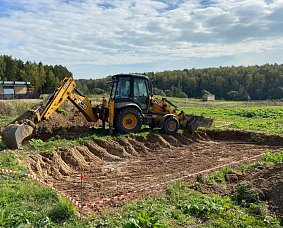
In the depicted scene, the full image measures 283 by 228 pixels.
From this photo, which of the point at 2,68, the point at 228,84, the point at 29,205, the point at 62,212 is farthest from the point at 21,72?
the point at 228,84

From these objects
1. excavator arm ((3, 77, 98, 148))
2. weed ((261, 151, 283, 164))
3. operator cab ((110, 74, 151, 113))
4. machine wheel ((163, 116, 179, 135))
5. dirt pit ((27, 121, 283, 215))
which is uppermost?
operator cab ((110, 74, 151, 113))

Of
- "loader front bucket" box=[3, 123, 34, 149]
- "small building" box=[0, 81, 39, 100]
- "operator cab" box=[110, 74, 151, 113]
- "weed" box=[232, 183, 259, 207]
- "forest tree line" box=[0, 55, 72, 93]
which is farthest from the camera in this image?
"forest tree line" box=[0, 55, 72, 93]

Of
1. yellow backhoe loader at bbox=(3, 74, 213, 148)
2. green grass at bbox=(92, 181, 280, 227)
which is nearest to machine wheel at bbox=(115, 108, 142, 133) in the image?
yellow backhoe loader at bbox=(3, 74, 213, 148)

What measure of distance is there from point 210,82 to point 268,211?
302 feet

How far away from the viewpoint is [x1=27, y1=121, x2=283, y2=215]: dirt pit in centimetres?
613

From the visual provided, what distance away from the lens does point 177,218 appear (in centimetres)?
447

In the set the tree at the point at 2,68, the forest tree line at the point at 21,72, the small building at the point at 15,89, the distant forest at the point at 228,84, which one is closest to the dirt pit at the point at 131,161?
the small building at the point at 15,89

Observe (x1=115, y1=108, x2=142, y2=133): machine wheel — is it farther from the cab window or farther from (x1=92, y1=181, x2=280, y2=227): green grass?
(x1=92, y1=181, x2=280, y2=227): green grass

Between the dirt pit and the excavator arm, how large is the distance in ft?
3.83

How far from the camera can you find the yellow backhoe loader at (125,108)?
381 inches

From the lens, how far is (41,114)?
9.38m

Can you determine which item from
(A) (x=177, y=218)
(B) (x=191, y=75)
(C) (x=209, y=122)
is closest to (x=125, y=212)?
(A) (x=177, y=218)

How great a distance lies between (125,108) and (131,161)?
113 inches

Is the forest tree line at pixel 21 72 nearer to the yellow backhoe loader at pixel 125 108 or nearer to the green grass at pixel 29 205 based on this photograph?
the yellow backhoe loader at pixel 125 108
